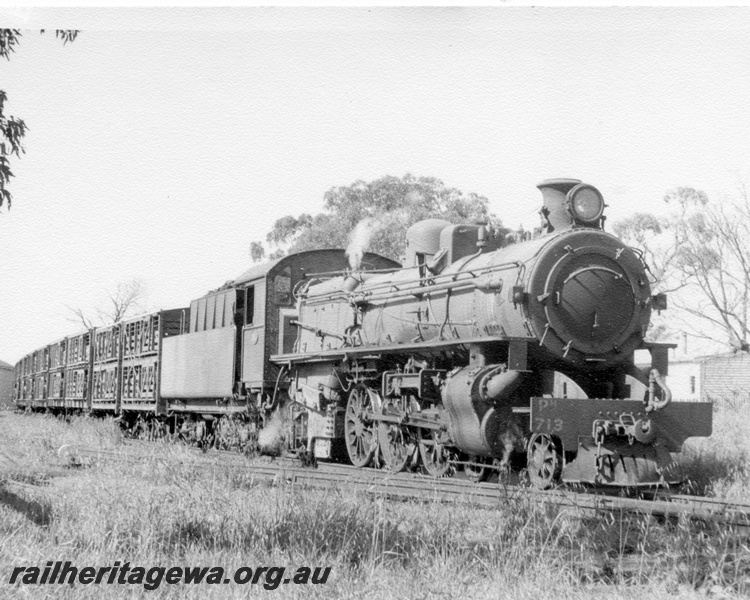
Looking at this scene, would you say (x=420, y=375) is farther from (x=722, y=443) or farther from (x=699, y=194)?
(x=699, y=194)

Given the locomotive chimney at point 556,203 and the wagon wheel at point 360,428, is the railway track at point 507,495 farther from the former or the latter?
the locomotive chimney at point 556,203

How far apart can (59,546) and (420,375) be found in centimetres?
581

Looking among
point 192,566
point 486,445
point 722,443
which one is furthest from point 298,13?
point 722,443

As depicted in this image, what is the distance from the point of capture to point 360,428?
1288 cm

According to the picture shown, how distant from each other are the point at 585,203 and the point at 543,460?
10.6 ft

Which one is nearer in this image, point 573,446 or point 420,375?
point 573,446

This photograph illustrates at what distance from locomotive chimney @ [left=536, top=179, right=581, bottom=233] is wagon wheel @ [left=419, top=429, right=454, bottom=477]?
10.2 ft

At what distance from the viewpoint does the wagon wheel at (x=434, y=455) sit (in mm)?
10820

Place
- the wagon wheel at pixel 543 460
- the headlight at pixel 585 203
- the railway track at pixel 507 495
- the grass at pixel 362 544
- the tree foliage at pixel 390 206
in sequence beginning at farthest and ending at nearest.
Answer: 1. the tree foliage at pixel 390 206
2. the headlight at pixel 585 203
3. the wagon wheel at pixel 543 460
4. the railway track at pixel 507 495
5. the grass at pixel 362 544

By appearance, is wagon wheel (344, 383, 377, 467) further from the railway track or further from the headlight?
the headlight

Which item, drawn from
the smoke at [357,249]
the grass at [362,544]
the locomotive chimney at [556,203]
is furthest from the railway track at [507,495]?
the smoke at [357,249]

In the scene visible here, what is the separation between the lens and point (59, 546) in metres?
5.93

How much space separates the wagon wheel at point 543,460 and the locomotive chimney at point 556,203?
2700 mm

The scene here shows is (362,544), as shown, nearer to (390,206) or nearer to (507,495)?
(507,495)
